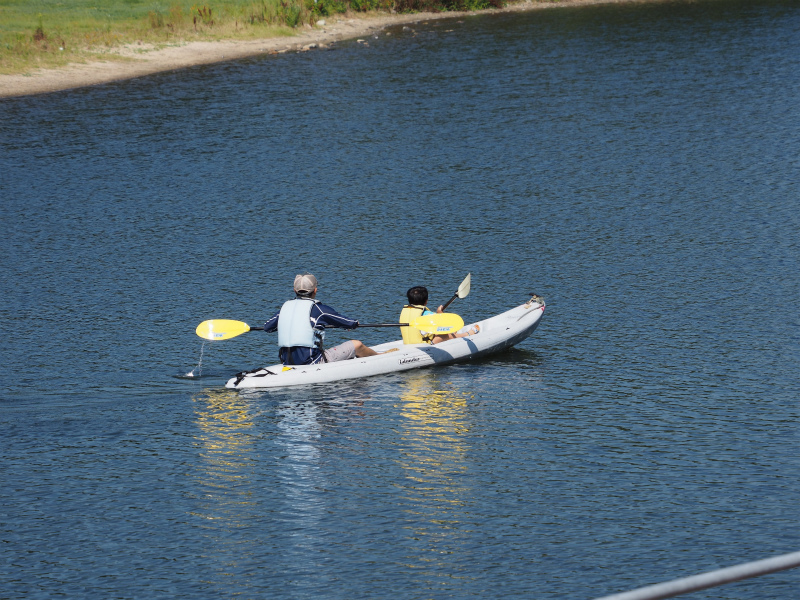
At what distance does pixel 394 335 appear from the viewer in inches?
675

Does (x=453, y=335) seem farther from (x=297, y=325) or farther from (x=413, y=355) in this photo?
(x=297, y=325)

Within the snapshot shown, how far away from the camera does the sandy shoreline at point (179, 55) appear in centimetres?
4116

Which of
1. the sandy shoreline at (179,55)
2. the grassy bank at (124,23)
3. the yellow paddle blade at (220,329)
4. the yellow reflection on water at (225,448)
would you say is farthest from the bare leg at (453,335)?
the grassy bank at (124,23)

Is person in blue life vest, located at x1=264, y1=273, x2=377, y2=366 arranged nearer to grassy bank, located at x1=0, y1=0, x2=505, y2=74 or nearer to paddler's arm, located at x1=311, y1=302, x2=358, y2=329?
paddler's arm, located at x1=311, y1=302, x2=358, y2=329

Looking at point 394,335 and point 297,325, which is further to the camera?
point 394,335

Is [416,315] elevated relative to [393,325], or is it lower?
elevated

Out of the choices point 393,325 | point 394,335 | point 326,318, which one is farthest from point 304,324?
point 394,335

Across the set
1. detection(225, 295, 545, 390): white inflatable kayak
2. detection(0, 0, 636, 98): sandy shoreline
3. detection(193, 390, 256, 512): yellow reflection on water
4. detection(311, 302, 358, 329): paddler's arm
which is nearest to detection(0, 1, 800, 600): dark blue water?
detection(193, 390, 256, 512): yellow reflection on water

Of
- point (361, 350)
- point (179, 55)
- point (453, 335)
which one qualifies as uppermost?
point (179, 55)

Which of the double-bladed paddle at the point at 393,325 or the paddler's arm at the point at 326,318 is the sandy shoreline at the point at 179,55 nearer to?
the double-bladed paddle at the point at 393,325

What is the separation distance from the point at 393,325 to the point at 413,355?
1.77 feet

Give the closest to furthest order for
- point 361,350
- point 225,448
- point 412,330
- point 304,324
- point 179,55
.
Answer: point 225,448 → point 304,324 → point 361,350 → point 412,330 → point 179,55

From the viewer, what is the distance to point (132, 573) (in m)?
9.97

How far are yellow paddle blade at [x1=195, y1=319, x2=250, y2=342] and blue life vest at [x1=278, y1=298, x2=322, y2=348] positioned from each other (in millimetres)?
1190
